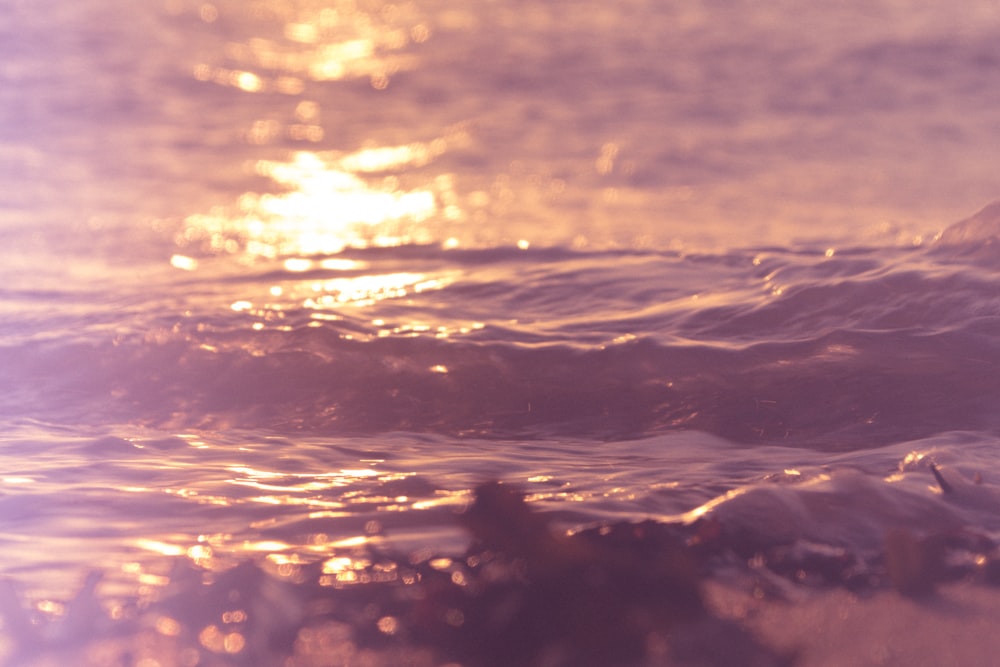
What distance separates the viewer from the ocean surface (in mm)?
1261

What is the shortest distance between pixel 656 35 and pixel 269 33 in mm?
2781

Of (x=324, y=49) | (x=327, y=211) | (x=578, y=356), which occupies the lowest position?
(x=578, y=356)

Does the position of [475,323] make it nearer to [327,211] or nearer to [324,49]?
[327,211]

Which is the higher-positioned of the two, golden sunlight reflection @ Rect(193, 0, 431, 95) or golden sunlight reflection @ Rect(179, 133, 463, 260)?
golden sunlight reflection @ Rect(193, 0, 431, 95)

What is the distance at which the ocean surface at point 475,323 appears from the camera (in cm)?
126

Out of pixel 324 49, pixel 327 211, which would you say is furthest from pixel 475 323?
pixel 324 49

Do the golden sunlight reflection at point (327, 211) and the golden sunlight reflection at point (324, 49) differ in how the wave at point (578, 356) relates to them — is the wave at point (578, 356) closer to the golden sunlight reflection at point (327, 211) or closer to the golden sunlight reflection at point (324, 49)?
the golden sunlight reflection at point (327, 211)

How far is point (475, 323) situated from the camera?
2.50 m

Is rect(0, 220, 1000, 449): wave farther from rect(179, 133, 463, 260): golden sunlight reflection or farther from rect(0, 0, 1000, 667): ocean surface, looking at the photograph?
rect(179, 133, 463, 260): golden sunlight reflection

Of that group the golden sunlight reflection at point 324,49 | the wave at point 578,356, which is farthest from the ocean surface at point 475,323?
the golden sunlight reflection at point 324,49

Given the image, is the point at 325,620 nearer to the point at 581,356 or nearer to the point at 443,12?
the point at 581,356

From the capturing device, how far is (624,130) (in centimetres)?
514

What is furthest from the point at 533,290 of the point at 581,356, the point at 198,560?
the point at 198,560

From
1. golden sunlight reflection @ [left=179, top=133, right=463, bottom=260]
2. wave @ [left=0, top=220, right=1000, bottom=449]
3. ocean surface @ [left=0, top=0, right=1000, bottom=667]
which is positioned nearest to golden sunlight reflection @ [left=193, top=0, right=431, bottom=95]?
ocean surface @ [left=0, top=0, right=1000, bottom=667]
